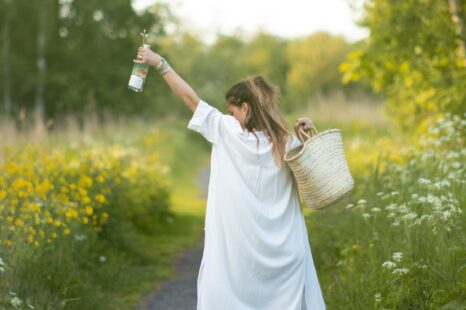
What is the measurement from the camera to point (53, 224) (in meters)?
5.83

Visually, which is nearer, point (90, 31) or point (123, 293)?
point (123, 293)

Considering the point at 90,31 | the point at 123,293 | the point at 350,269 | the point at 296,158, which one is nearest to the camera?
the point at 296,158

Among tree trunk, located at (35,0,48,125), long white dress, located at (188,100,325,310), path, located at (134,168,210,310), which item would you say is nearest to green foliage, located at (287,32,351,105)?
tree trunk, located at (35,0,48,125)

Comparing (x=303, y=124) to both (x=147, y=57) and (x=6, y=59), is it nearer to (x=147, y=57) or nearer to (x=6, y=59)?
(x=147, y=57)

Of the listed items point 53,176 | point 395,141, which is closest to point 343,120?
point 395,141

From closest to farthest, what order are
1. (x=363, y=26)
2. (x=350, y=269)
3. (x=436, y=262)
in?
1. (x=436, y=262)
2. (x=350, y=269)
3. (x=363, y=26)

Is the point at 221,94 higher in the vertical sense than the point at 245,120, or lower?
lower

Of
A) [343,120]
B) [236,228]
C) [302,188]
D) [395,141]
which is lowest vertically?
[343,120]

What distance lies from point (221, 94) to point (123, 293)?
94.7ft

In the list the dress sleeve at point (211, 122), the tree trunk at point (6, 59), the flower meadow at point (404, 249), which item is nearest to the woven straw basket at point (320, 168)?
the dress sleeve at point (211, 122)

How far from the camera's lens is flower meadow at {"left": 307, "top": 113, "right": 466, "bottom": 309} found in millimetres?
4426

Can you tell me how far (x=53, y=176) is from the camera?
7.19m

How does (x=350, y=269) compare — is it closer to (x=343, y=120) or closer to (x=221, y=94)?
(x=343, y=120)

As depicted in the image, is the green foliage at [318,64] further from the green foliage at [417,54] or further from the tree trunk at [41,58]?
the green foliage at [417,54]
